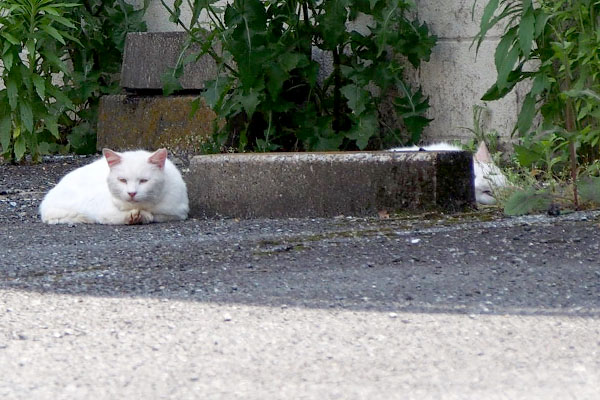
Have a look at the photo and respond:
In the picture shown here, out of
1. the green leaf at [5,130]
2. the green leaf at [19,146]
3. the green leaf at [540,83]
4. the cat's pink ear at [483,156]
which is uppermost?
the green leaf at [540,83]

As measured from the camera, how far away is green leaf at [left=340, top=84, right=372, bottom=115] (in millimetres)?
5668

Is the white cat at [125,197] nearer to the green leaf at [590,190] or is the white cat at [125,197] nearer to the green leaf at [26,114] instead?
the green leaf at [26,114]

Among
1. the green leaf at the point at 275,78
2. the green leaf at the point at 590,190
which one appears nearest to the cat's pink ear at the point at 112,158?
the green leaf at the point at 275,78

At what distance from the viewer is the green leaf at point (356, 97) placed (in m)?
5.67

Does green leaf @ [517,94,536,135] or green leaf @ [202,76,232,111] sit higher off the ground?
green leaf @ [517,94,536,135]

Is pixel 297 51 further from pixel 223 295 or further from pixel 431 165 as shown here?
pixel 223 295

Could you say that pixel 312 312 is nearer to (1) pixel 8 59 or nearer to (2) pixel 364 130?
(2) pixel 364 130

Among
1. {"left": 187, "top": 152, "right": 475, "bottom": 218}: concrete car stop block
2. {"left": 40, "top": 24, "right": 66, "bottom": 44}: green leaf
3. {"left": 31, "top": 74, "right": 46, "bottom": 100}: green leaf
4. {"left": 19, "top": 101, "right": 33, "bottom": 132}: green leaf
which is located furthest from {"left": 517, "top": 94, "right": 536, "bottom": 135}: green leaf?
{"left": 19, "top": 101, "right": 33, "bottom": 132}: green leaf

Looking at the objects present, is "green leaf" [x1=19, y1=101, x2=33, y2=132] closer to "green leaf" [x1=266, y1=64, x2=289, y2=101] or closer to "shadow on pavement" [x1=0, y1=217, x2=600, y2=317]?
"green leaf" [x1=266, y1=64, x2=289, y2=101]

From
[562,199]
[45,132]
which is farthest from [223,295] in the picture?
[45,132]

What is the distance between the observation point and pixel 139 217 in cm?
480

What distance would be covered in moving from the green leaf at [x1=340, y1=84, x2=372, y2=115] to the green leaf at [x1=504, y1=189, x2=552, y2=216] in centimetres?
156

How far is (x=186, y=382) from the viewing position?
207 cm

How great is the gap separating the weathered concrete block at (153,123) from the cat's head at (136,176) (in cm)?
163
